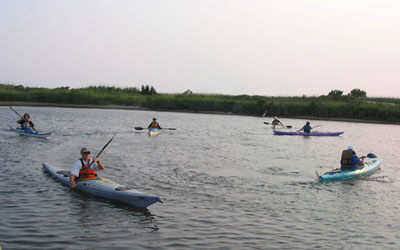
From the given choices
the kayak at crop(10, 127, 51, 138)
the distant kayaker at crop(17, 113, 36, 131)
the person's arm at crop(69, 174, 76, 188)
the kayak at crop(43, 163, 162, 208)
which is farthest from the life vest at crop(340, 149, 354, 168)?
the distant kayaker at crop(17, 113, 36, 131)

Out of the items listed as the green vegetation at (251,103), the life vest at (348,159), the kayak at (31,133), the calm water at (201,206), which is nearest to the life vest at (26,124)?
the kayak at (31,133)

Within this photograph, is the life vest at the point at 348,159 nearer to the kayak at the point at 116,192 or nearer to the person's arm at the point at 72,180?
the kayak at the point at 116,192

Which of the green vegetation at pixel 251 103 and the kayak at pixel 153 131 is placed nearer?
the kayak at pixel 153 131

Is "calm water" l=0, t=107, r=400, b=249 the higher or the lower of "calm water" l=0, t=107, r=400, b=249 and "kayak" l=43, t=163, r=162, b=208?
the lower

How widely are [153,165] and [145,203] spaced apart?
289 inches

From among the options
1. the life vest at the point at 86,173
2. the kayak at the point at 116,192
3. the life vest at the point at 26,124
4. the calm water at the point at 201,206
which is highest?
the life vest at the point at 26,124

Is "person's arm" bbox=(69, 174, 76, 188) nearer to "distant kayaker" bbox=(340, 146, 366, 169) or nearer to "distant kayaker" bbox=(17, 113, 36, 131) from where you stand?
"distant kayaker" bbox=(340, 146, 366, 169)

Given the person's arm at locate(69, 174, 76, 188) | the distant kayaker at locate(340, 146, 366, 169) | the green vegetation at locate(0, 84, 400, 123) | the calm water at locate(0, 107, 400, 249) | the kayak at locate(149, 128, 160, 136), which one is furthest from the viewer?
the green vegetation at locate(0, 84, 400, 123)

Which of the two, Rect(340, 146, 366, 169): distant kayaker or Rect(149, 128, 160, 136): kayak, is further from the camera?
Rect(149, 128, 160, 136): kayak

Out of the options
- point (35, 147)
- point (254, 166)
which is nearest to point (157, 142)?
point (35, 147)

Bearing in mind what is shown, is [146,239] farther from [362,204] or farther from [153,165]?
[153,165]

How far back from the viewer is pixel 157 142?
2703cm

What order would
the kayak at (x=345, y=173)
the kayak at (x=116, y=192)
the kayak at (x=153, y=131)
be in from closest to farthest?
the kayak at (x=116, y=192), the kayak at (x=345, y=173), the kayak at (x=153, y=131)

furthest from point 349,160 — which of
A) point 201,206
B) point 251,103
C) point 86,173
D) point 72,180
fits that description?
point 251,103
